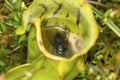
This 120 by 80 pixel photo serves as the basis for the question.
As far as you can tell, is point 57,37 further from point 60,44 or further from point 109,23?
point 109,23

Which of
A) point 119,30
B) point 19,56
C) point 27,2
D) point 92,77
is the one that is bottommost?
point 92,77

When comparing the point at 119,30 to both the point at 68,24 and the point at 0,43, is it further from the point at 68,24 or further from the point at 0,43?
the point at 0,43

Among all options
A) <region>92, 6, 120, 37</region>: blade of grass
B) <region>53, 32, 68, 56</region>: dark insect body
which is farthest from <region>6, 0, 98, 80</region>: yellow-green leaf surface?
<region>92, 6, 120, 37</region>: blade of grass

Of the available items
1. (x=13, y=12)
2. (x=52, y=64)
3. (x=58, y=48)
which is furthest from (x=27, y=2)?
(x=52, y=64)

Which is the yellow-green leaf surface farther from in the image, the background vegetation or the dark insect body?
the background vegetation

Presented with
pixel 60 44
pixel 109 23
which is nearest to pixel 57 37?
pixel 60 44

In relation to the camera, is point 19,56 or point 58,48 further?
point 19,56

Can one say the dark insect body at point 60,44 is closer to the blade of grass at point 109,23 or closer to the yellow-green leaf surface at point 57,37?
the yellow-green leaf surface at point 57,37
